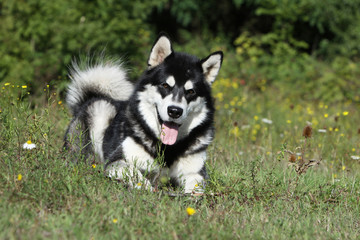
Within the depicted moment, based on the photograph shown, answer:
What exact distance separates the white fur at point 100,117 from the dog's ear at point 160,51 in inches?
40.3

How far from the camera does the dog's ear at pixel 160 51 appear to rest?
3908 millimetres

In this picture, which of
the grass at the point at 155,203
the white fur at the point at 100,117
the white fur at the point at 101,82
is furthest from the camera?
the white fur at the point at 101,82

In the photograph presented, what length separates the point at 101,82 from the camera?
5.06m

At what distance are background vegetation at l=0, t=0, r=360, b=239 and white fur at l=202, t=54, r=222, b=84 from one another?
0.80 metres

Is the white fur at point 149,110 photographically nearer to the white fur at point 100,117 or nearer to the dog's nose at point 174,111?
the dog's nose at point 174,111

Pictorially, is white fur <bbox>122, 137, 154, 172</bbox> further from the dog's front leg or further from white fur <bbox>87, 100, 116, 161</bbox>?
white fur <bbox>87, 100, 116, 161</bbox>

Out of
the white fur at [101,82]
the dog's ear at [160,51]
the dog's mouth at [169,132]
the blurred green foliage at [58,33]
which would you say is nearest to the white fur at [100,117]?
the white fur at [101,82]

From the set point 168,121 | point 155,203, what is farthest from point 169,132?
point 155,203

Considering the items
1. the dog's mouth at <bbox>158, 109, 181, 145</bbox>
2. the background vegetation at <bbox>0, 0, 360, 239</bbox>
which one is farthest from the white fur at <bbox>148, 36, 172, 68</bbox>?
the background vegetation at <bbox>0, 0, 360, 239</bbox>

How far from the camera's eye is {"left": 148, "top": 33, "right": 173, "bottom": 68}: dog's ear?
3908 millimetres

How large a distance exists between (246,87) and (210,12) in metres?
3.95

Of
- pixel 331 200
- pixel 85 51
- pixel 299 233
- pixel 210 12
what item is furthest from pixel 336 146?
pixel 210 12

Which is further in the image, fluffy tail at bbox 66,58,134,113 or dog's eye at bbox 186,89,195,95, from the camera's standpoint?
fluffy tail at bbox 66,58,134,113

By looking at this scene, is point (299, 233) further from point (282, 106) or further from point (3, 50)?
point (3, 50)
